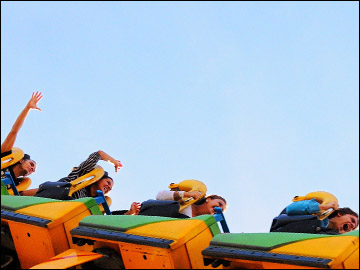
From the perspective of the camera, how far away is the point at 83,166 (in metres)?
5.11

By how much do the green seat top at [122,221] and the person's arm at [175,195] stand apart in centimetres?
60

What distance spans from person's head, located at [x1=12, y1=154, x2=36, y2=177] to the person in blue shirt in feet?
8.95

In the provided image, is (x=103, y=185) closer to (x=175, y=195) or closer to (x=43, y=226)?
(x=175, y=195)

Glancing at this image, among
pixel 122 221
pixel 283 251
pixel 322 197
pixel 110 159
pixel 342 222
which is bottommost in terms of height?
pixel 342 222

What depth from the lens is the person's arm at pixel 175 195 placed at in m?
4.10

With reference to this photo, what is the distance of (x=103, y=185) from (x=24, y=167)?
3.34 feet

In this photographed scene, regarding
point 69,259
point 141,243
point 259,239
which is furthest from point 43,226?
point 259,239

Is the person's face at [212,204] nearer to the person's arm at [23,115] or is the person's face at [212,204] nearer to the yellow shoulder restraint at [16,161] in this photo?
the person's arm at [23,115]

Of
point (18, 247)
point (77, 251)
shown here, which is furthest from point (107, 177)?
point (77, 251)

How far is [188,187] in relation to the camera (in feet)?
14.4

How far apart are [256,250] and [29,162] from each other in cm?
337

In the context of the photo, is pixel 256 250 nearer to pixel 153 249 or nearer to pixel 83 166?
pixel 153 249

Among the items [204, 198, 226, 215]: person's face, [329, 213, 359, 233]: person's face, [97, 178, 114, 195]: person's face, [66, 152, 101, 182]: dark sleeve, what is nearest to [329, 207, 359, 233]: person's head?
[329, 213, 359, 233]: person's face

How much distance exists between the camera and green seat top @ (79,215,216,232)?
3305 mm
